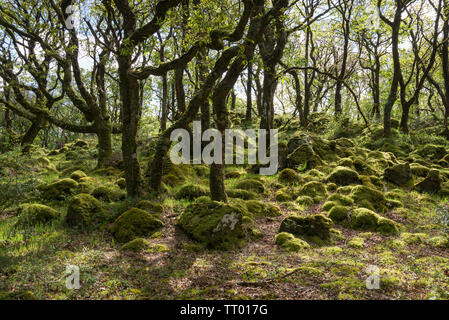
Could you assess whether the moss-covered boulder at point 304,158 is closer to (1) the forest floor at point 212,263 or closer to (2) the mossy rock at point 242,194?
(2) the mossy rock at point 242,194

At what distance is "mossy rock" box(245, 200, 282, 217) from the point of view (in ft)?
28.2

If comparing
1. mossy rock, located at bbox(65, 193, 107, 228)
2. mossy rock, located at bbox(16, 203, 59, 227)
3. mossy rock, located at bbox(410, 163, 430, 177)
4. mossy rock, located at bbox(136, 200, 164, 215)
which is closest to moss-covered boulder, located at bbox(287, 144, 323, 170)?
mossy rock, located at bbox(410, 163, 430, 177)

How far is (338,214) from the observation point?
26.8 ft

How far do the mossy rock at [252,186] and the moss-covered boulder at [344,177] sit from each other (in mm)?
2742

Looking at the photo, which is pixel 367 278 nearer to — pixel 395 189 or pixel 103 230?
pixel 103 230

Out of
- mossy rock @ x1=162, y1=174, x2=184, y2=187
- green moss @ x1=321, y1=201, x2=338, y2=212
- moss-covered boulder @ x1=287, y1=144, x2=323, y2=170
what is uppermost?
moss-covered boulder @ x1=287, y1=144, x2=323, y2=170

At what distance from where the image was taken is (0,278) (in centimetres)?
434

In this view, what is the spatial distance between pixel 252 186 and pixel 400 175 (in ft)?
18.2

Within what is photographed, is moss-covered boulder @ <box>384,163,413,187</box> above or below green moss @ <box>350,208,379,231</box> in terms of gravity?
Answer: above

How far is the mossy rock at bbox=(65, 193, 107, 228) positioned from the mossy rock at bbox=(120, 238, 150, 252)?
1791 millimetres

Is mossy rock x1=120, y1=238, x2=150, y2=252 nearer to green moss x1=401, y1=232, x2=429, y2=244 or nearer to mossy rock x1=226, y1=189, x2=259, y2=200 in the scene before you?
mossy rock x1=226, y1=189, x2=259, y2=200

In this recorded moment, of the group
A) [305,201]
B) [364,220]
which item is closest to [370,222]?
[364,220]

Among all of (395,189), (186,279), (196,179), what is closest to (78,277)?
(186,279)

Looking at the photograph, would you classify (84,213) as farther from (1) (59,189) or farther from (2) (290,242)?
(2) (290,242)
